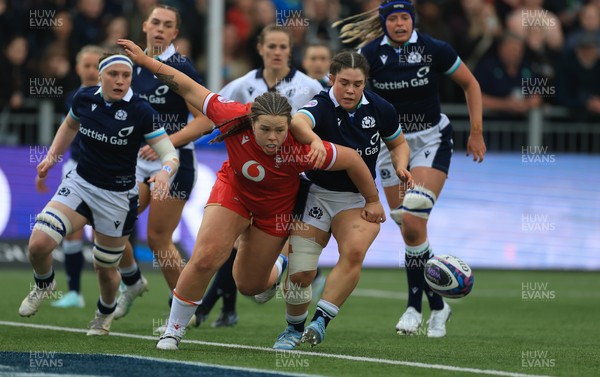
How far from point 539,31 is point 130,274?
9.74m

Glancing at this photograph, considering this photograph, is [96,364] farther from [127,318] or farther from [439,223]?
[439,223]

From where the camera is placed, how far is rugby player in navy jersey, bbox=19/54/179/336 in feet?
29.3

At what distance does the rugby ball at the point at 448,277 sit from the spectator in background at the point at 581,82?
A: 29.8 feet

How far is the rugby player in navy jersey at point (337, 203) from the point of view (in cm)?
832

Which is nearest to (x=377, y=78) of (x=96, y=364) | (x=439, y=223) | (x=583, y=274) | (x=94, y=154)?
(x=94, y=154)

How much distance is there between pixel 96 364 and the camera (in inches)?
281

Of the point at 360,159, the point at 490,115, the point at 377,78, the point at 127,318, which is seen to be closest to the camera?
the point at 360,159

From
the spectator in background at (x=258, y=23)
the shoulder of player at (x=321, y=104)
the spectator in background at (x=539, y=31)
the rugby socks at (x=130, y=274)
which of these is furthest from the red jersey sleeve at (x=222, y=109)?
the spectator in background at (x=539, y=31)

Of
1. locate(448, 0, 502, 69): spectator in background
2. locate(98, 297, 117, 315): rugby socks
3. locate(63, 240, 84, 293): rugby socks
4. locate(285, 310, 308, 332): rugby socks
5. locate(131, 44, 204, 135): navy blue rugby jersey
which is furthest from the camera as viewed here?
locate(448, 0, 502, 69): spectator in background

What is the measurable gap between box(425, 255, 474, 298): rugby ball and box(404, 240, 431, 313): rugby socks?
0.94 metres

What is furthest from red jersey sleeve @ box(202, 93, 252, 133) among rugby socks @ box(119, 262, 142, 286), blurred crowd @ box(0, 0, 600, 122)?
blurred crowd @ box(0, 0, 600, 122)

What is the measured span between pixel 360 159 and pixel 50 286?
2.74 metres

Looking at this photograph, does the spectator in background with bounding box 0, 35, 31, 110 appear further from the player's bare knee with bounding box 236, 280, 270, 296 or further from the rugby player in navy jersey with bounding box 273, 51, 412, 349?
the rugby player in navy jersey with bounding box 273, 51, 412, 349

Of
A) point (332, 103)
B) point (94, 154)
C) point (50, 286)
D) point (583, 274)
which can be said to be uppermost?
point (332, 103)
